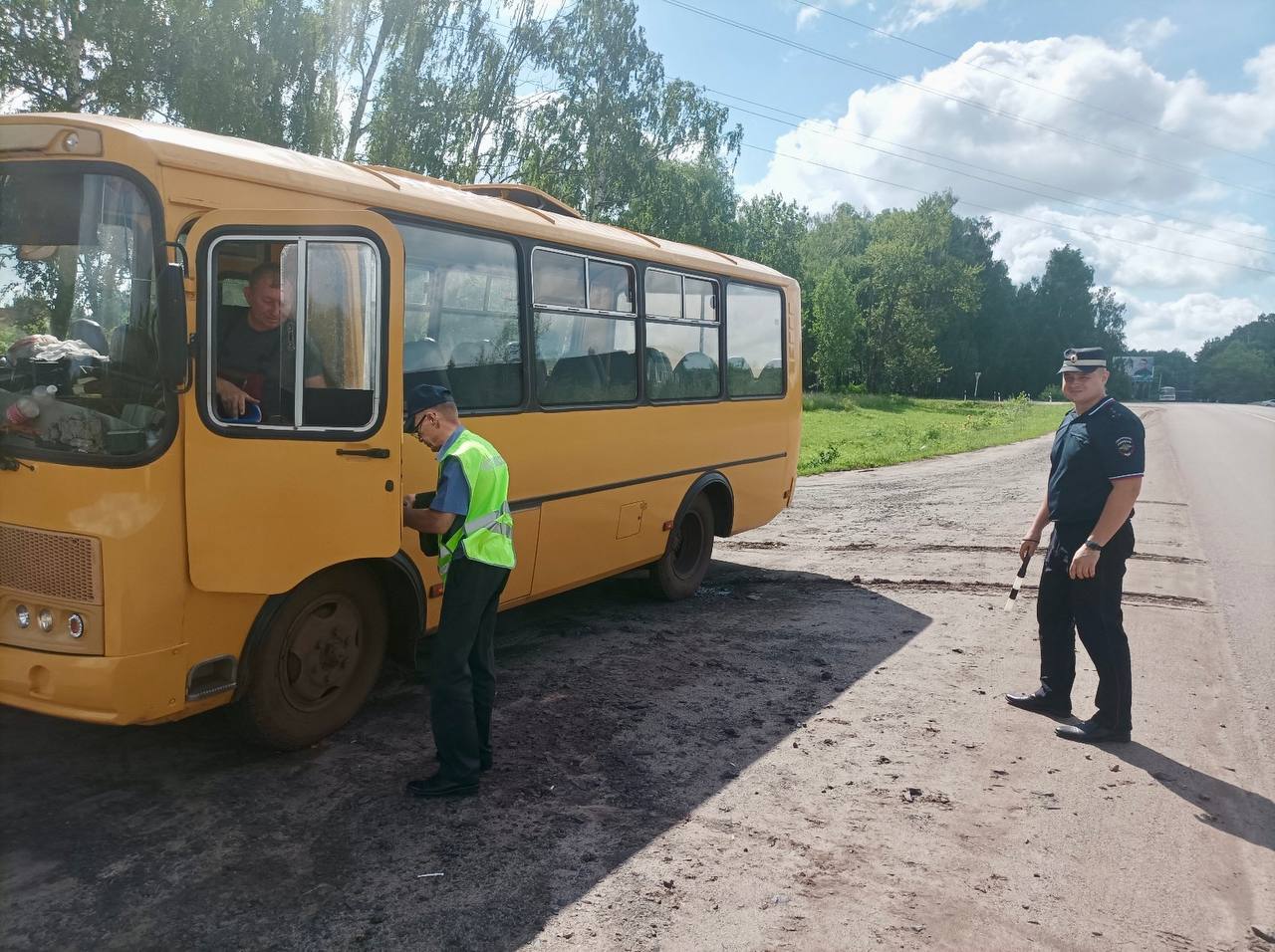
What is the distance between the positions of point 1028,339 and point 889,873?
99717 millimetres

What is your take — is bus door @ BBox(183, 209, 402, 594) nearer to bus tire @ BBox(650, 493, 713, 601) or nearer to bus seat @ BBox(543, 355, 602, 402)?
bus seat @ BBox(543, 355, 602, 402)

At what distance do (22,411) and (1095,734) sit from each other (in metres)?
5.46

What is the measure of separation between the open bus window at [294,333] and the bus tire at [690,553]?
432 centimetres

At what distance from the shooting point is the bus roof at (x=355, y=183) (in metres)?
4.03

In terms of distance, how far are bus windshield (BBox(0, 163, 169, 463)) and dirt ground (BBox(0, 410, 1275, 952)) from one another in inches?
62.9

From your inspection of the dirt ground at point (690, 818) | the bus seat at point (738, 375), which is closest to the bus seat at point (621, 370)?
the bus seat at point (738, 375)

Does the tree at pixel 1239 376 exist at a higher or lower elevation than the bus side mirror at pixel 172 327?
higher

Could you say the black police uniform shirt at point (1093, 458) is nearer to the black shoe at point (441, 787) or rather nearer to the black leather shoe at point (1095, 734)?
the black leather shoe at point (1095, 734)

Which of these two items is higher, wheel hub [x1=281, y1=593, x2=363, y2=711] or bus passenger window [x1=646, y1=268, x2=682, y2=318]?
bus passenger window [x1=646, y1=268, x2=682, y2=318]

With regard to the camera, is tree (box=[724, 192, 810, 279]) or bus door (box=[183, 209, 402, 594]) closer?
bus door (box=[183, 209, 402, 594])

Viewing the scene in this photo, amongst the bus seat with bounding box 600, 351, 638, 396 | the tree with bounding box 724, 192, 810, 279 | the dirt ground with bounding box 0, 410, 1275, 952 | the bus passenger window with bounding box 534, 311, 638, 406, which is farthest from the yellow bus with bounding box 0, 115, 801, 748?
the tree with bounding box 724, 192, 810, 279

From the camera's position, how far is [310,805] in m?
4.25

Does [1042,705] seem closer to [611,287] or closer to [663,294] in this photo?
[611,287]

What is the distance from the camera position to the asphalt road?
6902mm
